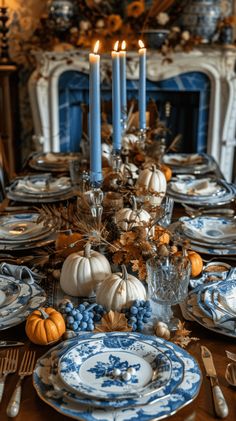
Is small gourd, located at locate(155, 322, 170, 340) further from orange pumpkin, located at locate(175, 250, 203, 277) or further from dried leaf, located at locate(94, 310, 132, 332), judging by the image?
orange pumpkin, located at locate(175, 250, 203, 277)

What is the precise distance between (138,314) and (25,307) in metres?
0.21

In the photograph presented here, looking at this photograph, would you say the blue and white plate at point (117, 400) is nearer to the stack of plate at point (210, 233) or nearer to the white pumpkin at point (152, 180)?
the stack of plate at point (210, 233)

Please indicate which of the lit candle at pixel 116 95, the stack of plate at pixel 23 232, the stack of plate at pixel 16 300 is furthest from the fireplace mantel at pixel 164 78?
the stack of plate at pixel 16 300

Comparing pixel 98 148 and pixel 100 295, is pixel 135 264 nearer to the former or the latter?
pixel 100 295

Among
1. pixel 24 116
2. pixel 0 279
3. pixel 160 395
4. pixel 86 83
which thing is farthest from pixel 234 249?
pixel 24 116

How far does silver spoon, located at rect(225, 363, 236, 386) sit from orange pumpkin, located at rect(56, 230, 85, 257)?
16.1 inches

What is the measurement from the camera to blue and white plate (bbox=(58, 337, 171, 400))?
2.69 feet

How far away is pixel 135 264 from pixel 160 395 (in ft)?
1.08

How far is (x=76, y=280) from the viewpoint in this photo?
1121mm

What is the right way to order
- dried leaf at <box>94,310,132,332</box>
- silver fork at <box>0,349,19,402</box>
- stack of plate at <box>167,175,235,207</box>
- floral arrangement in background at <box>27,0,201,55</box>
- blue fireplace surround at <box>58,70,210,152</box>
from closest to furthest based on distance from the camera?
silver fork at <box>0,349,19,402</box>, dried leaf at <box>94,310,132,332</box>, stack of plate at <box>167,175,235,207</box>, floral arrangement in background at <box>27,0,201,55</box>, blue fireplace surround at <box>58,70,210,152</box>

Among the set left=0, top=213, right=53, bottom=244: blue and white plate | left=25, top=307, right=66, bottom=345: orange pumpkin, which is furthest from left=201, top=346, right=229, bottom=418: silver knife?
left=0, top=213, right=53, bottom=244: blue and white plate

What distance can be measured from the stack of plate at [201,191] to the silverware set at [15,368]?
100 centimetres

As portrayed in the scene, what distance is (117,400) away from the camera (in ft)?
2.58

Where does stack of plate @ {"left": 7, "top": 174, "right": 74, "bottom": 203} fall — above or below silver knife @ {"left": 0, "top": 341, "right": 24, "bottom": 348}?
below
